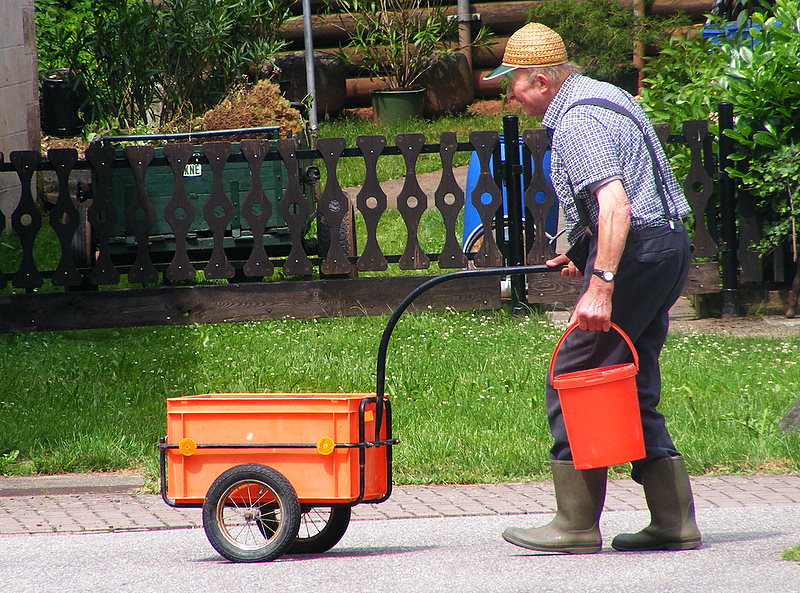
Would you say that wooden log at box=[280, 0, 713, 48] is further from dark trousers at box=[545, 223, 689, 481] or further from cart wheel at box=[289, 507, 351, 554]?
dark trousers at box=[545, 223, 689, 481]

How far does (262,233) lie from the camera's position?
9.30 meters

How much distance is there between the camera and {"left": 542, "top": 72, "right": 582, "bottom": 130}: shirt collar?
4402 mm

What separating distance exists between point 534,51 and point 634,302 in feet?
3.24

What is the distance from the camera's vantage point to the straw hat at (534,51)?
443cm

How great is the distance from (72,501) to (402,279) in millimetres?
3956

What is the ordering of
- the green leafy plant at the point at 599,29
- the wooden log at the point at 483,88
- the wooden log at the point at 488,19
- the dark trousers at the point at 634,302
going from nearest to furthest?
the dark trousers at the point at 634,302 < the green leafy plant at the point at 599,29 < the wooden log at the point at 488,19 < the wooden log at the point at 483,88

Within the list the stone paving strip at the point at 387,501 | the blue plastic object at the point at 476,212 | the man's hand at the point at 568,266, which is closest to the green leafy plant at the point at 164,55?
the blue plastic object at the point at 476,212

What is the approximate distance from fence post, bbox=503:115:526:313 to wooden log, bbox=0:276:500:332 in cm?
17

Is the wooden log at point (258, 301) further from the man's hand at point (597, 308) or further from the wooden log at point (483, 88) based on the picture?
the wooden log at point (483, 88)

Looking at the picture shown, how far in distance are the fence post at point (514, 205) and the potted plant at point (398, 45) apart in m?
8.48

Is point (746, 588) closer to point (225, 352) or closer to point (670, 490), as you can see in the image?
point (670, 490)

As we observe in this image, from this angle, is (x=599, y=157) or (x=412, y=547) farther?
(x=412, y=547)

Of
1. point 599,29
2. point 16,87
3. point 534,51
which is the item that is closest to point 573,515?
point 534,51

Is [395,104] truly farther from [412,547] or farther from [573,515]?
[573,515]
